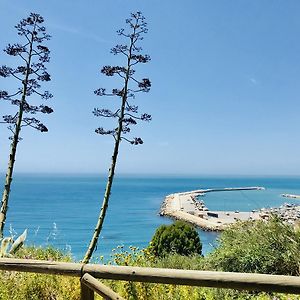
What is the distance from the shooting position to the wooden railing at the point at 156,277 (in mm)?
1357

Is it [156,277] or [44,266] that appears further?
[44,266]

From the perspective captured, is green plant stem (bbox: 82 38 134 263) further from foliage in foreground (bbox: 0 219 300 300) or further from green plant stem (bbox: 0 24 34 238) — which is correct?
green plant stem (bbox: 0 24 34 238)

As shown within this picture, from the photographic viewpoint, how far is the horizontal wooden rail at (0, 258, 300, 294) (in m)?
1.35

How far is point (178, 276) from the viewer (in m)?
1.50

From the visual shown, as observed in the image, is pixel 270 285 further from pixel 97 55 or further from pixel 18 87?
pixel 97 55

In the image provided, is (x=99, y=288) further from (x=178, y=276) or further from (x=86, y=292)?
(x=178, y=276)

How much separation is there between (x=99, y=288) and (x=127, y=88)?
6.20m

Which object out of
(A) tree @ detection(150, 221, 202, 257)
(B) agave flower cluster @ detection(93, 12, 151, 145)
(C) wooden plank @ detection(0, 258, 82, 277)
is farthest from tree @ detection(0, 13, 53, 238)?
(A) tree @ detection(150, 221, 202, 257)

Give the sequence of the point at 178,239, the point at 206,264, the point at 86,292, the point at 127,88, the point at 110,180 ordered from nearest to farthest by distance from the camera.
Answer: the point at 86,292, the point at 206,264, the point at 110,180, the point at 127,88, the point at 178,239

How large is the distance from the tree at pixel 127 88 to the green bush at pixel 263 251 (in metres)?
2.47

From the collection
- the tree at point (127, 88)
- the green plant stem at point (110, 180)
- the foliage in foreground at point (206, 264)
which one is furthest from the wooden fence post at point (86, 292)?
the tree at point (127, 88)

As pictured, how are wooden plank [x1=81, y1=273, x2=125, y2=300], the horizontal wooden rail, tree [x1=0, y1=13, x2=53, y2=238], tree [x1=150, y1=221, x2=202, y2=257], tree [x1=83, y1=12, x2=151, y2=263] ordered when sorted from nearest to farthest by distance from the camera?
the horizontal wooden rail < wooden plank [x1=81, y1=273, x2=125, y2=300] < tree [x1=0, y1=13, x2=53, y2=238] < tree [x1=83, y1=12, x2=151, y2=263] < tree [x1=150, y1=221, x2=202, y2=257]

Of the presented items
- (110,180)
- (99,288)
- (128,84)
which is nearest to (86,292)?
(99,288)

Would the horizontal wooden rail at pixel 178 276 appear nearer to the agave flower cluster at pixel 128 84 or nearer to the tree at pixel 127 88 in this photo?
the tree at pixel 127 88
